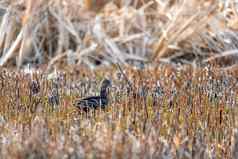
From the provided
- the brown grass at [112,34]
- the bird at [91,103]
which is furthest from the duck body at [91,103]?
the brown grass at [112,34]

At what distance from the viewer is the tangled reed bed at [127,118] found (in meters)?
3.81

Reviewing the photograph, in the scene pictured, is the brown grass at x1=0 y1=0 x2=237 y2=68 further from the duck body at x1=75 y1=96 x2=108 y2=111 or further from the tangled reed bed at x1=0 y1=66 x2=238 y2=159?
the duck body at x1=75 y1=96 x2=108 y2=111

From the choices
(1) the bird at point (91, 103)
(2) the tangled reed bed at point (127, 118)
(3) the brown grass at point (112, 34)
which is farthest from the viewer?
(3) the brown grass at point (112, 34)

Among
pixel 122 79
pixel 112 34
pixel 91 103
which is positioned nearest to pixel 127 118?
pixel 91 103

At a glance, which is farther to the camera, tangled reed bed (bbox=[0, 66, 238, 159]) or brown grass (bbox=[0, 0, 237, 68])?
brown grass (bbox=[0, 0, 237, 68])

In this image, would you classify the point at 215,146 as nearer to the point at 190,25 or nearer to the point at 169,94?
the point at 169,94

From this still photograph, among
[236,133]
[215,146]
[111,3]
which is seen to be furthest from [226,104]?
[111,3]

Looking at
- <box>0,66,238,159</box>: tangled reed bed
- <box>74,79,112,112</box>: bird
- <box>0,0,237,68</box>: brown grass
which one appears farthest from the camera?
<box>0,0,237,68</box>: brown grass

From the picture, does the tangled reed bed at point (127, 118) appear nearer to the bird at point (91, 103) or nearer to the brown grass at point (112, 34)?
the bird at point (91, 103)

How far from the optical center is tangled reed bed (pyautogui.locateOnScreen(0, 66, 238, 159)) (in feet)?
12.5

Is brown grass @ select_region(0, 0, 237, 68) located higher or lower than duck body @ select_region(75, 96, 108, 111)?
higher

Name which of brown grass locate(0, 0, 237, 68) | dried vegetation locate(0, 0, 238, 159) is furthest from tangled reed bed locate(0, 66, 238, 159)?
brown grass locate(0, 0, 237, 68)

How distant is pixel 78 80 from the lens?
7324mm

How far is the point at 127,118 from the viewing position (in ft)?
15.5
